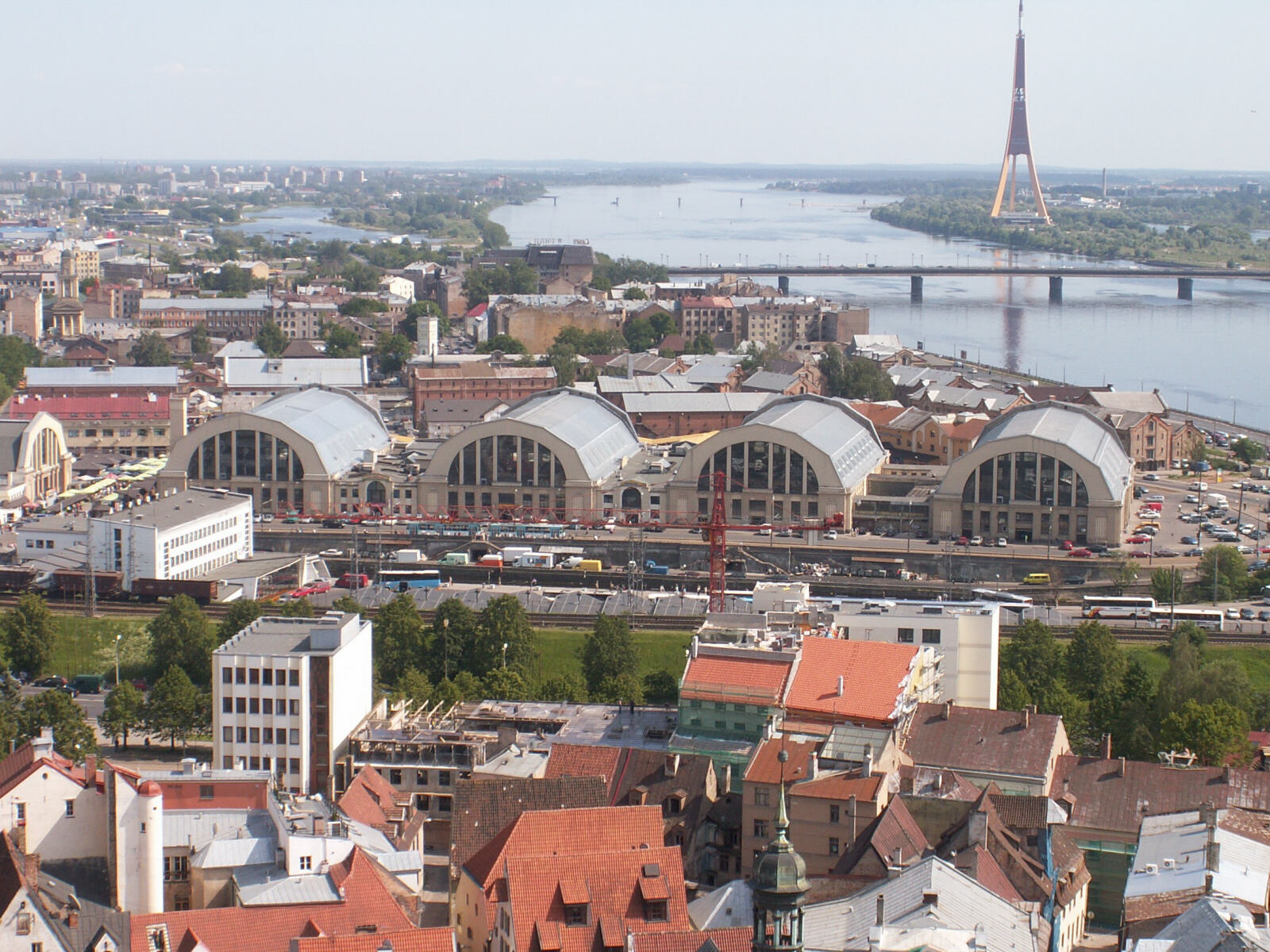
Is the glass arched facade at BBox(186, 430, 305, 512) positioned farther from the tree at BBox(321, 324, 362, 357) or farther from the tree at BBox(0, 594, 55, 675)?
the tree at BBox(321, 324, 362, 357)

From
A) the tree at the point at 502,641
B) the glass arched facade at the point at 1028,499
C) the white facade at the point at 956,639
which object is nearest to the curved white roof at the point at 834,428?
the glass arched facade at the point at 1028,499

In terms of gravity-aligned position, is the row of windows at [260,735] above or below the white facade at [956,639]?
below

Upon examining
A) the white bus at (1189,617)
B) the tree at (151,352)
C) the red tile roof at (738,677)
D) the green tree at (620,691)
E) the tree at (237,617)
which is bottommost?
the green tree at (620,691)

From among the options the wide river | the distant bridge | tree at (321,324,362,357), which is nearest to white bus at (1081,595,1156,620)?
the wide river

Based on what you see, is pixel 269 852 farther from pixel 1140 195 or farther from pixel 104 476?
pixel 1140 195

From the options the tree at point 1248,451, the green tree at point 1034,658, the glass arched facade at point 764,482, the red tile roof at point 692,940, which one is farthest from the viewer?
the tree at point 1248,451

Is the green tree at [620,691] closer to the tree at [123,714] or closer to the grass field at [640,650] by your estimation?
the grass field at [640,650]

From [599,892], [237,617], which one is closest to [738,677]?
[599,892]
